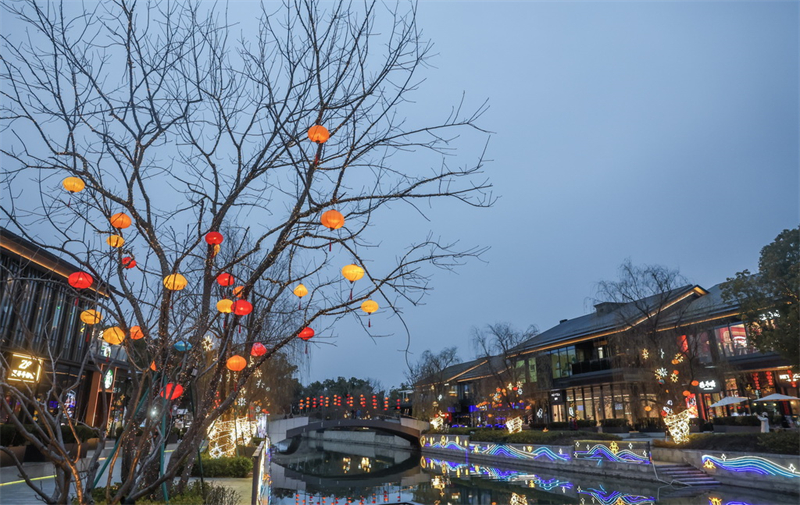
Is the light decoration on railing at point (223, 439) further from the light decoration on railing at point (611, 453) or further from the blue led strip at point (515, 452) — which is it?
the blue led strip at point (515, 452)

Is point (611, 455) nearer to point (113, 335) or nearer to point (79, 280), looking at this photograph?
point (113, 335)

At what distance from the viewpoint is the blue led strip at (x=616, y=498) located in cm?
1382

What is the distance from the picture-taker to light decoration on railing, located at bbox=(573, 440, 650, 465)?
17.4 meters

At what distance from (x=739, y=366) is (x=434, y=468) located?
1618 centimetres

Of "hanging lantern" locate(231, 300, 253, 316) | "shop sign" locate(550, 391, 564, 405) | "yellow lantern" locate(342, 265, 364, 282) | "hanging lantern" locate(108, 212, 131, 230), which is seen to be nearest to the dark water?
"yellow lantern" locate(342, 265, 364, 282)

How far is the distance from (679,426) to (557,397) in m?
18.0

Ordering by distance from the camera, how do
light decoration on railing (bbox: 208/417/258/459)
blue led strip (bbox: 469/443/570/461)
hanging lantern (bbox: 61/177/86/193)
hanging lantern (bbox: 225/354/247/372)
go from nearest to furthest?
hanging lantern (bbox: 61/177/86/193) → hanging lantern (bbox: 225/354/247/372) → light decoration on railing (bbox: 208/417/258/459) → blue led strip (bbox: 469/443/570/461)

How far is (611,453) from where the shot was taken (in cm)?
1848

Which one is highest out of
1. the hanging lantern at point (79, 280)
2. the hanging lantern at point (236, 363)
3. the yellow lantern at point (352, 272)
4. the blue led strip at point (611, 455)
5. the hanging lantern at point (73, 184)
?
the hanging lantern at point (73, 184)

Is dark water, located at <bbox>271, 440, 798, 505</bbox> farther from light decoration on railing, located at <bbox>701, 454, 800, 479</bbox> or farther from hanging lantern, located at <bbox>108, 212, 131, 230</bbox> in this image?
hanging lantern, located at <bbox>108, 212, 131, 230</bbox>

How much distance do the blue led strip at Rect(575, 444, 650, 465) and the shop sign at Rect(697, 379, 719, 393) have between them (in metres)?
7.82

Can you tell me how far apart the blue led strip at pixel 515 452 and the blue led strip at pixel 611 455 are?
1096 mm

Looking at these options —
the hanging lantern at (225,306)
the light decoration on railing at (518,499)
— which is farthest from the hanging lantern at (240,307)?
the light decoration on railing at (518,499)

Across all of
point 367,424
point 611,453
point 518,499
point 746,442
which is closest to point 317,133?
point 518,499
